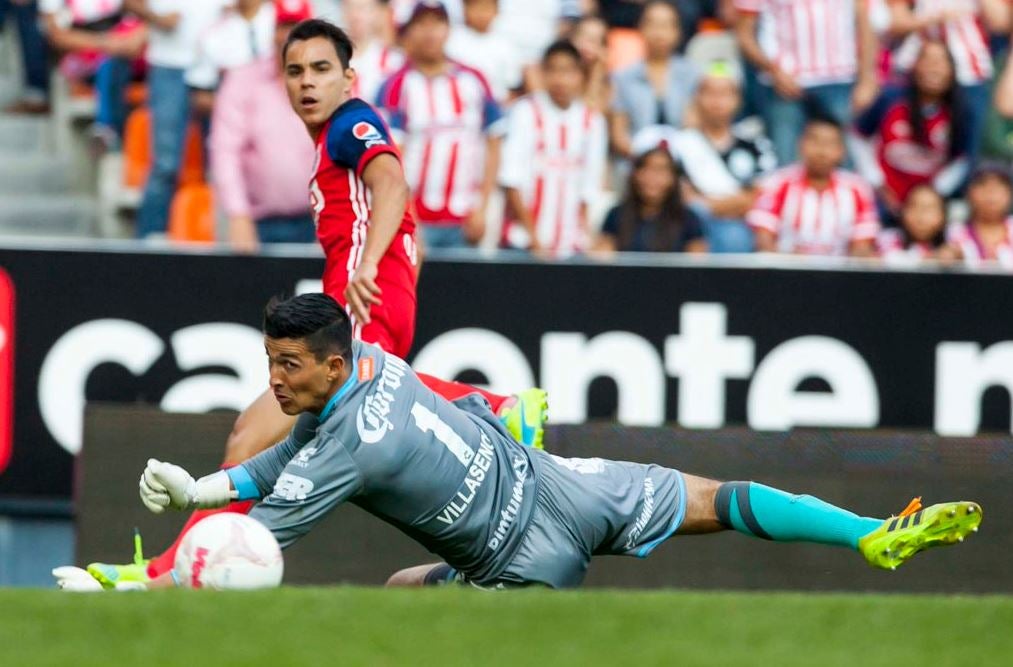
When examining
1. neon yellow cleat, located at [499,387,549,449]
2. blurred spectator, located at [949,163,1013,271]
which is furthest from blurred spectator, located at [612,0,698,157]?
neon yellow cleat, located at [499,387,549,449]

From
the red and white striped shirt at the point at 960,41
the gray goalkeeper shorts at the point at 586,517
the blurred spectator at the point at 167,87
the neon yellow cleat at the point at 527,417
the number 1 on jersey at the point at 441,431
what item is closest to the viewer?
the number 1 on jersey at the point at 441,431

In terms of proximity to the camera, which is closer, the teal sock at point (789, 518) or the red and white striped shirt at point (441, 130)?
the teal sock at point (789, 518)

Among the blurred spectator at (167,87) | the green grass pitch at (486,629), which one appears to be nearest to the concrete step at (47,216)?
the blurred spectator at (167,87)

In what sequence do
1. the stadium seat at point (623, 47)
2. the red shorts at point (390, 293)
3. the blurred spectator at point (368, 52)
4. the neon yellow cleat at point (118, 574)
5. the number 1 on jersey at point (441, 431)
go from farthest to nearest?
the stadium seat at point (623, 47) < the blurred spectator at point (368, 52) < the red shorts at point (390, 293) < the neon yellow cleat at point (118, 574) < the number 1 on jersey at point (441, 431)

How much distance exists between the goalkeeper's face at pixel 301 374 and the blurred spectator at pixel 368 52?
4.62 m

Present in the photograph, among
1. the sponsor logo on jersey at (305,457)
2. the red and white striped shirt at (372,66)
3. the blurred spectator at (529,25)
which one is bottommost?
the sponsor logo on jersey at (305,457)

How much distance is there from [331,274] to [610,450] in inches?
71.6

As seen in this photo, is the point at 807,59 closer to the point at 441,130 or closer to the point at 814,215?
the point at 814,215

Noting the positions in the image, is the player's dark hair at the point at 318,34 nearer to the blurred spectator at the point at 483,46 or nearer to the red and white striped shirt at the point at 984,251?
the blurred spectator at the point at 483,46

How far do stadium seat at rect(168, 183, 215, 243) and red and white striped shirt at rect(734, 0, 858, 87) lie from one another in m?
3.37

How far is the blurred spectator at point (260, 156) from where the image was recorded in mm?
9570

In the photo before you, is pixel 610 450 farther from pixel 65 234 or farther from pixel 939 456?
pixel 65 234

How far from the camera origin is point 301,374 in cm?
544

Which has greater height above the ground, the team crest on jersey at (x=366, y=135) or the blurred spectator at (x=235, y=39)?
the blurred spectator at (x=235, y=39)
